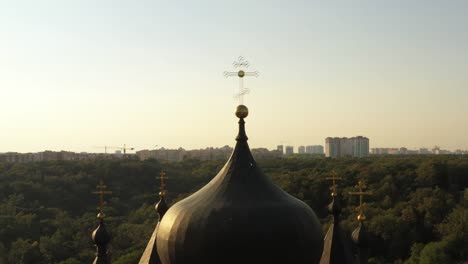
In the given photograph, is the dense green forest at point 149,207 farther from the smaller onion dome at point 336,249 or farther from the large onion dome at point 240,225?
the large onion dome at point 240,225

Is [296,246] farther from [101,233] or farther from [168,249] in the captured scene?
[101,233]

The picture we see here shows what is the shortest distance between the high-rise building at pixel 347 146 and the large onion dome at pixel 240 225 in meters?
144

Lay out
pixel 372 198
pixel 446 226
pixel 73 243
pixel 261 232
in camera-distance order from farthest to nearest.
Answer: pixel 372 198, pixel 446 226, pixel 73 243, pixel 261 232

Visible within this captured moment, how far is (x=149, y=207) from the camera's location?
51.4 metres

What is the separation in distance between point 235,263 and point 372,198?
162 feet

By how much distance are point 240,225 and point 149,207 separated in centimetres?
4401

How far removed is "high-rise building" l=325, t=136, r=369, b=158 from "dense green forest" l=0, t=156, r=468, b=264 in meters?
81.8

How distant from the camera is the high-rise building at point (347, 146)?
151250 millimetres

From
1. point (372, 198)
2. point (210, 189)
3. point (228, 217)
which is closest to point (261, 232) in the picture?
point (228, 217)

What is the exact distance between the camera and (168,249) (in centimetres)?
902

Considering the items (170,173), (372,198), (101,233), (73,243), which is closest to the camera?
(101,233)

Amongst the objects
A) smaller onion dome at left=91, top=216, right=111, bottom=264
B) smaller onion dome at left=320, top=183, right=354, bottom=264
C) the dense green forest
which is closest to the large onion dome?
smaller onion dome at left=320, top=183, right=354, bottom=264

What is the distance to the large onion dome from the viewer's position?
8469 millimetres

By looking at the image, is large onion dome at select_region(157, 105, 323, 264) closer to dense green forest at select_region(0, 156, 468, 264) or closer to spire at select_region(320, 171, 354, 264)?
spire at select_region(320, 171, 354, 264)
